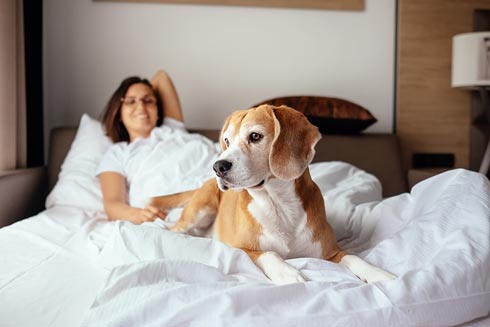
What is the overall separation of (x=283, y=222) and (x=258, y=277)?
19cm

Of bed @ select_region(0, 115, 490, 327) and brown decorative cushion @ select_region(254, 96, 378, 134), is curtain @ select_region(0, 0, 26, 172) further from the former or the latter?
brown decorative cushion @ select_region(254, 96, 378, 134)

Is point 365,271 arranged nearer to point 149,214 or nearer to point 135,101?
point 149,214

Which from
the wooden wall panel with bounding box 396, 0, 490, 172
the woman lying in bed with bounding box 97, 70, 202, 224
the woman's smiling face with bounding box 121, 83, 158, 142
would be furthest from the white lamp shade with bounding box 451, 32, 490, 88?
the woman's smiling face with bounding box 121, 83, 158, 142

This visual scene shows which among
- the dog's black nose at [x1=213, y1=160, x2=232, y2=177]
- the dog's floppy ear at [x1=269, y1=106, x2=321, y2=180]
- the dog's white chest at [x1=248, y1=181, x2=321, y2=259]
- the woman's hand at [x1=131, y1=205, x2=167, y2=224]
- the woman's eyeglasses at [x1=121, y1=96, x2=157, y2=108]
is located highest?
the woman's eyeglasses at [x1=121, y1=96, x2=157, y2=108]

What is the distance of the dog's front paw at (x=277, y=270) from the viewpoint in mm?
1066

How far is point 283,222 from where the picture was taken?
4.11 ft

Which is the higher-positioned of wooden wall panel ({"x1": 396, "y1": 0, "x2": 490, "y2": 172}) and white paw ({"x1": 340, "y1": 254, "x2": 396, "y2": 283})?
wooden wall panel ({"x1": 396, "y1": 0, "x2": 490, "y2": 172})

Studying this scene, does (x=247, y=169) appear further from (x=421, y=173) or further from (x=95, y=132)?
(x=95, y=132)

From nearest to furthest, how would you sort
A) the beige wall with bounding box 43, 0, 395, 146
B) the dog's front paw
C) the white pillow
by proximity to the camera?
the dog's front paw, the white pillow, the beige wall with bounding box 43, 0, 395, 146

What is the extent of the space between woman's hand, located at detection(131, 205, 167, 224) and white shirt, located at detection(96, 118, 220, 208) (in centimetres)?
18

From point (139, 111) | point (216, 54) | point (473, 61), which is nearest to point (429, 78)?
point (473, 61)

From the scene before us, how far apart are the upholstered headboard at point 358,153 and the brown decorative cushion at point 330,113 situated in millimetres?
54

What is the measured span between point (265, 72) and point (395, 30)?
84cm

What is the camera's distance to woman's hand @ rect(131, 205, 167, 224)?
5.77 feet
